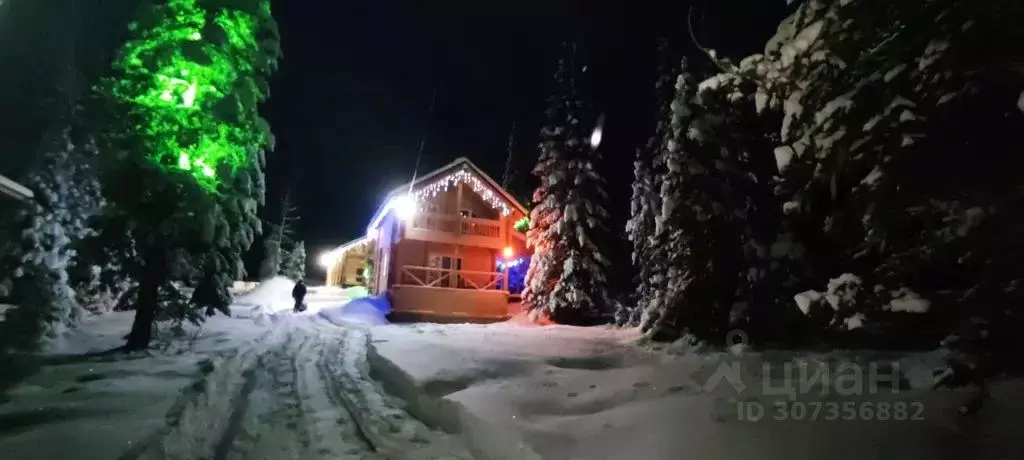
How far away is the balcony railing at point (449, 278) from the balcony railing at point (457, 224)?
198 centimetres

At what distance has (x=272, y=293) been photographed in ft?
131

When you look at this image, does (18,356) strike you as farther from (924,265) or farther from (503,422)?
(924,265)

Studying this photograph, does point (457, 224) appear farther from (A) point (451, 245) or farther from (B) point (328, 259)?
(B) point (328, 259)

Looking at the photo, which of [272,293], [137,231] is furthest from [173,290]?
[272,293]

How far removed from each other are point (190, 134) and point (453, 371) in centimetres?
829

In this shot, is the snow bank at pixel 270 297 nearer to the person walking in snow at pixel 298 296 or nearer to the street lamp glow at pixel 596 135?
the person walking in snow at pixel 298 296

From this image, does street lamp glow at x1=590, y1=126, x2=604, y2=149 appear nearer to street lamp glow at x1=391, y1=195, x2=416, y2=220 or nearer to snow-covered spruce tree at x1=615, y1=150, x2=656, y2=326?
snow-covered spruce tree at x1=615, y1=150, x2=656, y2=326

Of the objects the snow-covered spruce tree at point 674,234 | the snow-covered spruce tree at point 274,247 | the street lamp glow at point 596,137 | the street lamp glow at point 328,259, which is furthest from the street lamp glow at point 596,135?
the street lamp glow at point 328,259

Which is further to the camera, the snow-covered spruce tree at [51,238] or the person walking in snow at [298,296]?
the person walking in snow at [298,296]

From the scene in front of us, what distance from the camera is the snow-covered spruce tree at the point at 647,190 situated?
73.0ft

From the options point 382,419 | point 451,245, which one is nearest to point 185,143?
point 382,419

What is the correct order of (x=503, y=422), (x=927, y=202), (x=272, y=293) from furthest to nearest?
1. (x=272, y=293)
2. (x=503, y=422)
3. (x=927, y=202)

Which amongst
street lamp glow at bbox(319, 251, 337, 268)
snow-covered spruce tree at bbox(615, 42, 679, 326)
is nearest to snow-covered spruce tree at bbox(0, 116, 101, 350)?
snow-covered spruce tree at bbox(615, 42, 679, 326)

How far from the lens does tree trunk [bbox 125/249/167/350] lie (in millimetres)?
13172
